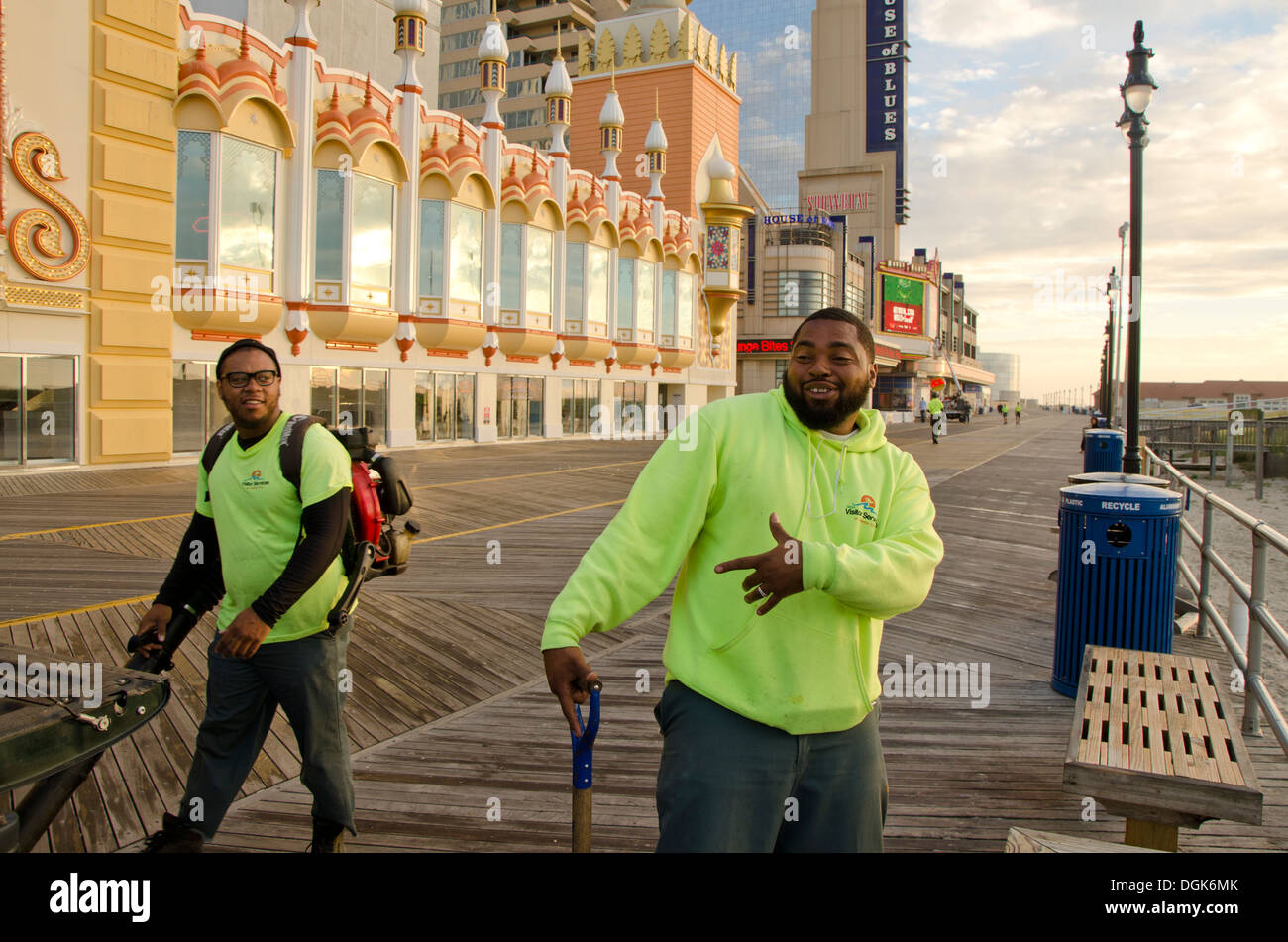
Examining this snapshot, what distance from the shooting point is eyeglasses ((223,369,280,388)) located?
135 inches

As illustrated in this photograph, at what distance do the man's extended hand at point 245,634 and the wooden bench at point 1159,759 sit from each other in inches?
113

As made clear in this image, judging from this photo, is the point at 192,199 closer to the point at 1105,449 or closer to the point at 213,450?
the point at 1105,449

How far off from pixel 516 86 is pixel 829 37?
48365 millimetres

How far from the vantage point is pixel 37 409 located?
1770 cm

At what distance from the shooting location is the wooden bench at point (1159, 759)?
298cm

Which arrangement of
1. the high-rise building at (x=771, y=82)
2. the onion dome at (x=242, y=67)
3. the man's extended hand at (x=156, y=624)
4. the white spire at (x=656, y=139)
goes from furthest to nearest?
the high-rise building at (x=771, y=82) < the white spire at (x=656, y=139) < the onion dome at (x=242, y=67) < the man's extended hand at (x=156, y=624)

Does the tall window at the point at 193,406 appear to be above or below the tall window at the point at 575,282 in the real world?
below

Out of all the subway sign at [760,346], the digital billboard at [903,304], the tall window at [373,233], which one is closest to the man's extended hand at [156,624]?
the tall window at [373,233]

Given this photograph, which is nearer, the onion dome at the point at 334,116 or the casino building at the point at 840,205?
the onion dome at the point at 334,116

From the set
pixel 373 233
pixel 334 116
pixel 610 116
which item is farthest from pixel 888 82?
pixel 334 116

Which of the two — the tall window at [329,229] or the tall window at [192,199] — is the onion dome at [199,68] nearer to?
the tall window at [192,199]

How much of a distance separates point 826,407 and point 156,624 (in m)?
2.83

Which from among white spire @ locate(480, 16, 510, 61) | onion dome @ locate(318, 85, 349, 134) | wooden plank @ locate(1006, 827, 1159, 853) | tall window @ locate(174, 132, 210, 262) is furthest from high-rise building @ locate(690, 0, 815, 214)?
wooden plank @ locate(1006, 827, 1159, 853)

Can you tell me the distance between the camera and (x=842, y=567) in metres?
2.20
